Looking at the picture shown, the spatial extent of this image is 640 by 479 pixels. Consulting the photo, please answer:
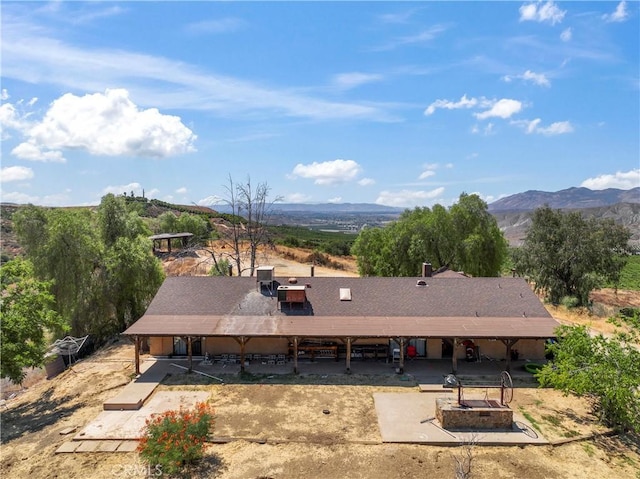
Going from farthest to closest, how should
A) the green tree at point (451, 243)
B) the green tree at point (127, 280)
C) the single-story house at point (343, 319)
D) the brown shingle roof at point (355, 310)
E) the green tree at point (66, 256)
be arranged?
1. the green tree at point (451, 243)
2. the green tree at point (127, 280)
3. the green tree at point (66, 256)
4. the brown shingle roof at point (355, 310)
5. the single-story house at point (343, 319)

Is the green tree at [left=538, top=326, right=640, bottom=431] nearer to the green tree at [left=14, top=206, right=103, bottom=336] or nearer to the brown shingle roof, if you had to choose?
the brown shingle roof

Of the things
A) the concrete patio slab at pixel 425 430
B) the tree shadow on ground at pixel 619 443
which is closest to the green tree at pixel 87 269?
the concrete patio slab at pixel 425 430

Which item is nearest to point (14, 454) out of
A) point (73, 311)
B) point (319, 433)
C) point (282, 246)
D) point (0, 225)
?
point (319, 433)

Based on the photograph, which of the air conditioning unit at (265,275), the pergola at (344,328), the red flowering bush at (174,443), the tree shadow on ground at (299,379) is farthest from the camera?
the air conditioning unit at (265,275)

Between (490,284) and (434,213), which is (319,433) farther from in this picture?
(434,213)

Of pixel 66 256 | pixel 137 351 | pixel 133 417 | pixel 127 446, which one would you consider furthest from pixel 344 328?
pixel 66 256

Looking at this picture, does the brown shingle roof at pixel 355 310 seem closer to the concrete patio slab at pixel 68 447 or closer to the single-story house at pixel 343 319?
the single-story house at pixel 343 319

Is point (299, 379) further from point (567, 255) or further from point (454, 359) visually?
point (567, 255)
